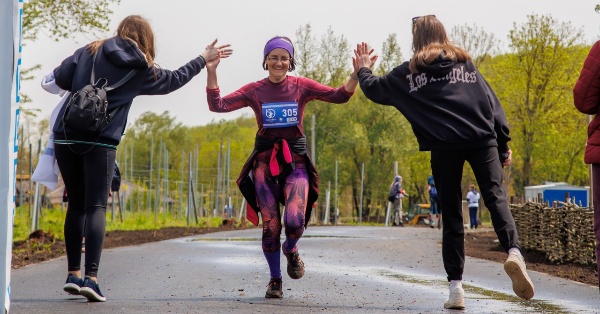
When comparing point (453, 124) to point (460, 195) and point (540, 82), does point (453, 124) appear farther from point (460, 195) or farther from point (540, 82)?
point (540, 82)

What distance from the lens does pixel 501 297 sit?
26.3 feet

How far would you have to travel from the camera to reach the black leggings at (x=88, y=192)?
7141mm

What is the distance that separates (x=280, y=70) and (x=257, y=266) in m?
4.31

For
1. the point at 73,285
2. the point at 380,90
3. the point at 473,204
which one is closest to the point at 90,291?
the point at 73,285

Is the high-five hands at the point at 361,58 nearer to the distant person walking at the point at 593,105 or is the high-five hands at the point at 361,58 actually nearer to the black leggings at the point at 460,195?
the black leggings at the point at 460,195

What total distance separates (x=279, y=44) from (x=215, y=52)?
0.52 metres

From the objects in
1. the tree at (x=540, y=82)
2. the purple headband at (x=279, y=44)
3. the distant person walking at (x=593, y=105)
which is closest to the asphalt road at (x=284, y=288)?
the distant person walking at (x=593, y=105)

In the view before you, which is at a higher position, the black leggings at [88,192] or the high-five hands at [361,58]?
the high-five hands at [361,58]

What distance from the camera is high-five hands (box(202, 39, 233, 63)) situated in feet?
26.3

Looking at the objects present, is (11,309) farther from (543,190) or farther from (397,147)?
(397,147)

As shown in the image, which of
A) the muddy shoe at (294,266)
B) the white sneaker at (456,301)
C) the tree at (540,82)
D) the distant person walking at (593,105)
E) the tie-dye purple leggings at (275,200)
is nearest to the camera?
the distant person walking at (593,105)

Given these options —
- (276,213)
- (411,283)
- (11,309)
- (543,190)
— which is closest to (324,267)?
(411,283)

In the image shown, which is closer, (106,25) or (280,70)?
(280,70)

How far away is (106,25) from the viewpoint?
73.3 ft
